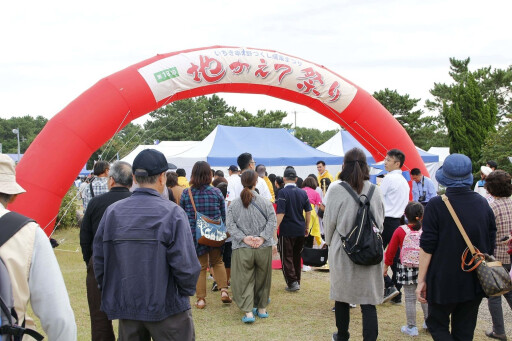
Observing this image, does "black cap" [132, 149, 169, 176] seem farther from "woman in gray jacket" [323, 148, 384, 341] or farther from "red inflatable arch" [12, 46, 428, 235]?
"red inflatable arch" [12, 46, 428, 235]

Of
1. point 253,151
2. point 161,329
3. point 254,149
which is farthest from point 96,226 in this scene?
point 254,149

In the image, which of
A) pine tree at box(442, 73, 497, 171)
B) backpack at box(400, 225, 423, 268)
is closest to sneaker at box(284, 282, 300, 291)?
backpack at box(400, 225, 423, 268)

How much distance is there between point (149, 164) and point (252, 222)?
107 inches

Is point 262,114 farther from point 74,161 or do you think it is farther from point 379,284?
point 379,284

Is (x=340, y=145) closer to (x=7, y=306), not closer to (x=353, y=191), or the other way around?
(x=353, y=191)

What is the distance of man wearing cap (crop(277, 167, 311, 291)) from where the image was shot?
21.3 ft

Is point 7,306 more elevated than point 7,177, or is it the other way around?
point 7,177

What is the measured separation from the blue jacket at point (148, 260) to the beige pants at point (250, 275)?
2.66 meters

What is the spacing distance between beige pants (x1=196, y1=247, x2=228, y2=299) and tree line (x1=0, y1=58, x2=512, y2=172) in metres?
→ 3.22

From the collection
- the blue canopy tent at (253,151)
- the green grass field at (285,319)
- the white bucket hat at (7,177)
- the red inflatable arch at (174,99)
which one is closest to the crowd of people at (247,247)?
the white bucket hat at (7,177)

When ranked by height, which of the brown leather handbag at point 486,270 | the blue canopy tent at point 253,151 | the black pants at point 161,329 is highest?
the blue canopy tent at point 253,151

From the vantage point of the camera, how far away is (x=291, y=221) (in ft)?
21.3

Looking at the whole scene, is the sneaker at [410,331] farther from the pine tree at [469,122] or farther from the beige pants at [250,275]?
the pine tree at [469,122]

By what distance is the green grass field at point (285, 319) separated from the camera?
483 centimetres
